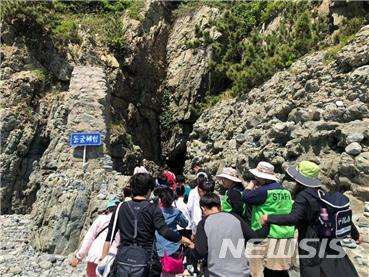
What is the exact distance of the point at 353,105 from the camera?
8.24m

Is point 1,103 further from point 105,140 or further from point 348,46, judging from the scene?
point 348,46

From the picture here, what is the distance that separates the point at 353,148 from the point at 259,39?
926cm

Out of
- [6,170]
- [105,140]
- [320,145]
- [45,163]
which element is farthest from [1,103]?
[320,145]

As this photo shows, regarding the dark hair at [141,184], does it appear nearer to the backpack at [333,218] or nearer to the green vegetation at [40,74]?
the backpack at [333,218]

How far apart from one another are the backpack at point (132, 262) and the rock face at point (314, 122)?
5446mm

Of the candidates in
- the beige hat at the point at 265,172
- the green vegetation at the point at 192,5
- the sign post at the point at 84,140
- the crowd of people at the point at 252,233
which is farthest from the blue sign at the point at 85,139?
the green vegetation at the point at 192,5

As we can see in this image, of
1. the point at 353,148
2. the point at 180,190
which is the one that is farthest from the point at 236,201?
the point at 353,148

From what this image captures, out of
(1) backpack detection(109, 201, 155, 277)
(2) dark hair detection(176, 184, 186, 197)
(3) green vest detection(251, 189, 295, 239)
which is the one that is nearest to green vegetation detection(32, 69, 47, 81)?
(2) dark hair detection(176, 184, 186, 197)

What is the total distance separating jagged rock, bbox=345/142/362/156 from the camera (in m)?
7.34

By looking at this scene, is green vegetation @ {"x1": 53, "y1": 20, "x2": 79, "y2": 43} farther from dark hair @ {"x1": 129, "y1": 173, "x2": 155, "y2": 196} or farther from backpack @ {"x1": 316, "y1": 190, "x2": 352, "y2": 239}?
backpack @ {"x1": 316, "y1": 190, "x2": 352, "y2": 239}

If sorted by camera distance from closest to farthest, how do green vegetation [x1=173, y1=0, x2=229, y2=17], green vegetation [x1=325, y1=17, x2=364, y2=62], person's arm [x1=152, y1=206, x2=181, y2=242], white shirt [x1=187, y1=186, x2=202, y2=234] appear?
person's arm [x1=152, y1=206, x2=181, y2=242] < white shirt [x1=187, y1=186, x2=202, y2=234] < green vegetation [x1=325, y1=17, x2=364, y2=62] < green vegetation [x1=173, y1=0, x2=229, y2=17]

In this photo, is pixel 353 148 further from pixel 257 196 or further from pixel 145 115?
pixel 145 115

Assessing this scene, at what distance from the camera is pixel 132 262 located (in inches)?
125

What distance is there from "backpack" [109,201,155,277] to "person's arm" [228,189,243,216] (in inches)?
57.1
